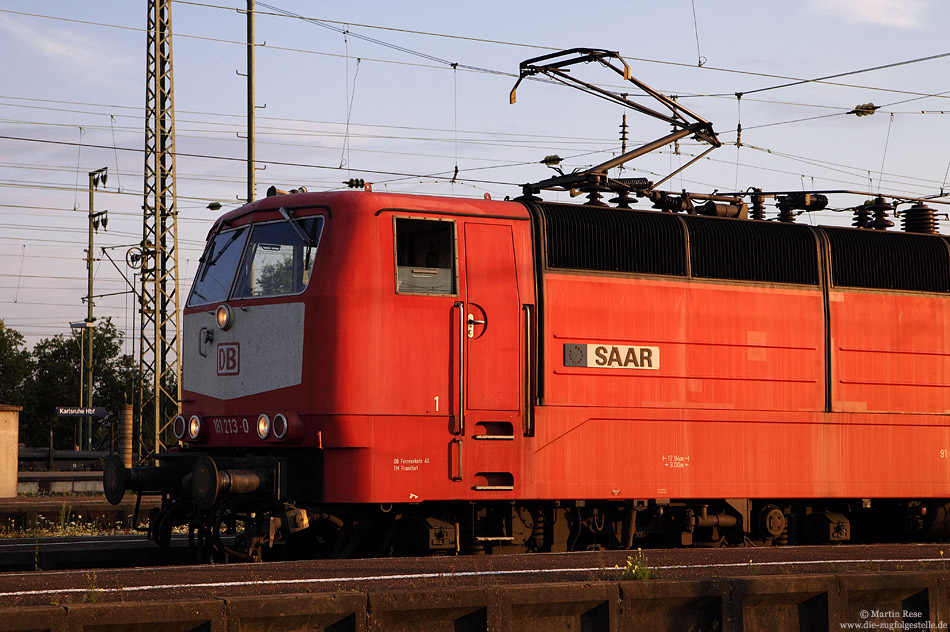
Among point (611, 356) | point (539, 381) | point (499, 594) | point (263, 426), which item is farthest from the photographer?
point (611, 356)

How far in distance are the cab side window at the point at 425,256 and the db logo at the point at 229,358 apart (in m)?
1.94

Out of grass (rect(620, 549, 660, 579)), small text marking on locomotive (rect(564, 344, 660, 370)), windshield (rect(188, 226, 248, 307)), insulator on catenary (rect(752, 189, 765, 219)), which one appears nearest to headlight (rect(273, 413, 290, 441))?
windshield (rect(188, 226, 248, 307))

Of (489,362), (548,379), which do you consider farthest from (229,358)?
(548,379)

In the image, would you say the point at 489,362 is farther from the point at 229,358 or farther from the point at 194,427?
the point at 194,427

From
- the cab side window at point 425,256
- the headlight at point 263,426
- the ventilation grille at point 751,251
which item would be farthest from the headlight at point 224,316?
the ventilation grille at point 751,251

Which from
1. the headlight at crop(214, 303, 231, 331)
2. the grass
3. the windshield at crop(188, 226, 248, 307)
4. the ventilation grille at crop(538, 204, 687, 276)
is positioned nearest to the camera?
the grass

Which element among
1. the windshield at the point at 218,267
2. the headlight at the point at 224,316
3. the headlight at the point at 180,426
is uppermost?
the windshield at the point at 218,267

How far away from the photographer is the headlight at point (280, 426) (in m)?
11.5

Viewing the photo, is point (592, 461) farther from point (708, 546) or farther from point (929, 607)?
point (929, 607)

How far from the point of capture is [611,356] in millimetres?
12922

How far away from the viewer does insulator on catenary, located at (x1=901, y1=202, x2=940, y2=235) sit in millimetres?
16234

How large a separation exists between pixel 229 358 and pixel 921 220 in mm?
10070

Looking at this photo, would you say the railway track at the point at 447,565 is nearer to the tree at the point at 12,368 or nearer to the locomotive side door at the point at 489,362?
the locomotive side door at the point at 489,362

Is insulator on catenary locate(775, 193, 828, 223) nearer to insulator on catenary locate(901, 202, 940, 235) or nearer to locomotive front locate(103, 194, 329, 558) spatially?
insulator on catenary locate(901, 202, 940, 235)
